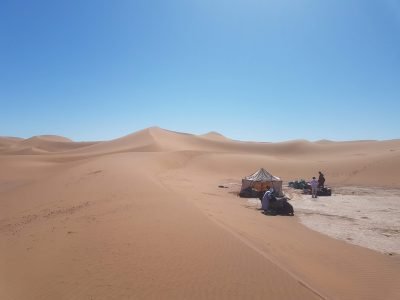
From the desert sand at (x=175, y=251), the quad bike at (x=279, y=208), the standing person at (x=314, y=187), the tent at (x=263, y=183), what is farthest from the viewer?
the tent at (x=263, y=183)

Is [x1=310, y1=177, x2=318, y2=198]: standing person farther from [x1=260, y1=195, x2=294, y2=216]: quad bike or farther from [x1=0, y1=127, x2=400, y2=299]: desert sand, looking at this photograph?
[x1=260, y1=195, x2=294, y2=216]: quad bike

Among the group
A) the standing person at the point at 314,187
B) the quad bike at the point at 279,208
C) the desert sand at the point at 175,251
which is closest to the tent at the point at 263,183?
the standing person at the point at 314,187

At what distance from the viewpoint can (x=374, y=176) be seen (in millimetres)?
30359

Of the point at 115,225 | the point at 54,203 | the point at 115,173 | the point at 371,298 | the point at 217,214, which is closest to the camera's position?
the point at 371,298

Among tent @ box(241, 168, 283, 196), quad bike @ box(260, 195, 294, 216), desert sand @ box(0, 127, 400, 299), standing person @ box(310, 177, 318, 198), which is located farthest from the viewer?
tent @ box(241, 168, 283, 196)

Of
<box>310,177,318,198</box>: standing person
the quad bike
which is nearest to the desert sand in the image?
the quad bike

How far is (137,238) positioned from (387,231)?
8572 mm

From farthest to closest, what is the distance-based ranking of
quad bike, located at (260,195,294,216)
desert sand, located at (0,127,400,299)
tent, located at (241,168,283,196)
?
tent, located at (241,168,283,196), quad bike, located at (260,195,294,216), desert sand, located at (0,127,400,299)

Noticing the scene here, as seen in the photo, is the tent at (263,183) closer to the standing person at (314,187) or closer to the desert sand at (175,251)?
the standing person at (314,187)

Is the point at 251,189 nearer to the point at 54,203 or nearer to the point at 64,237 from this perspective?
the point at 54,203

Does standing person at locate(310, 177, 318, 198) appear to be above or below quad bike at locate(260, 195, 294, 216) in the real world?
above

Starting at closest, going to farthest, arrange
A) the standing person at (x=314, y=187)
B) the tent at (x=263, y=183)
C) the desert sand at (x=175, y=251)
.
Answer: the desert sand at (x=175, y=251) → the standing person at (x=314, y=187) → the tent at (x=263, y=183)

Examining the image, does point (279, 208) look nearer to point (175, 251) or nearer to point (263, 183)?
point (263, 183)

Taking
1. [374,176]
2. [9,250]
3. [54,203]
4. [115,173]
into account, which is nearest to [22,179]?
[115,173]
